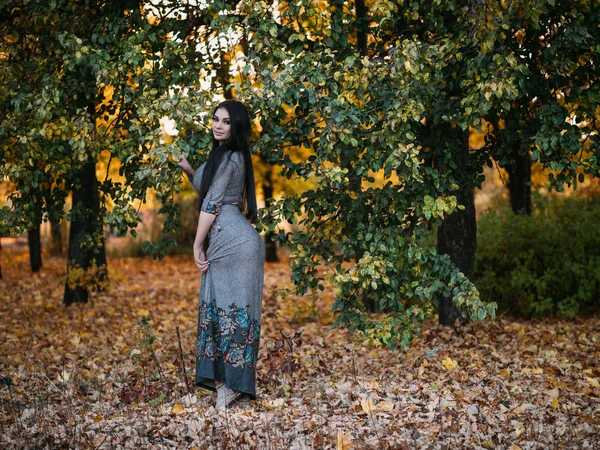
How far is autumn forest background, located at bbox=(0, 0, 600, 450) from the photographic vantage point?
4672 mm

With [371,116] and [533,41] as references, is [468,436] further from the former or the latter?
[533,41]

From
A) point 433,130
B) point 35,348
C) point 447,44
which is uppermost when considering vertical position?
point 447,44

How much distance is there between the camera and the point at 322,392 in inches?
207

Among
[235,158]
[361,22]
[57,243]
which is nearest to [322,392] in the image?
[235,158]

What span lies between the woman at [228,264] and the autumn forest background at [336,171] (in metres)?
0.28

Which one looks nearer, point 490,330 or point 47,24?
point 47,24

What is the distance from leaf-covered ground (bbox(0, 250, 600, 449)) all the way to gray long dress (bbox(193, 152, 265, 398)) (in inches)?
14.7

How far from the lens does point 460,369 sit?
19.5 feet

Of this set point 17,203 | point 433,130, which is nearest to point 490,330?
point 433,130

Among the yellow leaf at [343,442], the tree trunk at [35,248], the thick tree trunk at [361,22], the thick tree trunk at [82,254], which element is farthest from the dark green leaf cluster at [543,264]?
the tree trunk at [35,248]

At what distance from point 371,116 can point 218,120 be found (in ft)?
3.88

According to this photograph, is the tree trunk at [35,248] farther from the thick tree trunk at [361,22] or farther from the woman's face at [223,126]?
the woman's face at [223,126]

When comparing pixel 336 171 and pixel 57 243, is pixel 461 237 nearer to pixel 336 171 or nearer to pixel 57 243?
pixel 336 171

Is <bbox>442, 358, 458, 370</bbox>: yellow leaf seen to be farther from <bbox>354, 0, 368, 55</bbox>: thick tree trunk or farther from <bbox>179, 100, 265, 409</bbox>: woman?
<bbox>354, 0, 368, 55</bbox>: thick tree trunk
